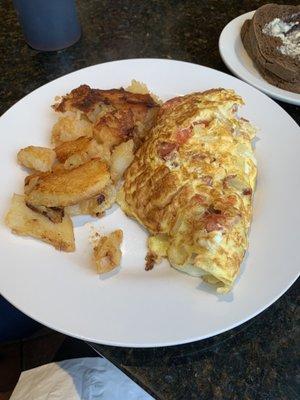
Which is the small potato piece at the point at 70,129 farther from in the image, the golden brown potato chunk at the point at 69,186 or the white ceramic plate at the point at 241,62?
the white ceramic plate at the point at 241,62

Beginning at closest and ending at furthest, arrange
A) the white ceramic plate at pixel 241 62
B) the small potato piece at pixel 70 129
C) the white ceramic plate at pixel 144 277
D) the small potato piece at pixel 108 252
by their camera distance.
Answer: the white ceramic plate at pixel 144 277 < the small potato piece at pixel 108 252 < the small potato piece at pixel 70 129 < the white ceramic plate at pixel 241 62

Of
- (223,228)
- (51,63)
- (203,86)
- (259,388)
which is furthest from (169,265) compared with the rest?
(51,63)

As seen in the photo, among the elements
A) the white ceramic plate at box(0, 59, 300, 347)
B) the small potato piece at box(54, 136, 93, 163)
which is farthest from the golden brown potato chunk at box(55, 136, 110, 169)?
the white ceramic plate at box(0, 59, 300, 347)

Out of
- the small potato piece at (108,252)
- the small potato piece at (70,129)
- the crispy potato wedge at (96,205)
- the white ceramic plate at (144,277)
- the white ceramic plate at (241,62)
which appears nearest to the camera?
the white ceramic plate at (144,277)

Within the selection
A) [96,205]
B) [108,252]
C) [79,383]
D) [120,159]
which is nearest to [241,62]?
[120,159]

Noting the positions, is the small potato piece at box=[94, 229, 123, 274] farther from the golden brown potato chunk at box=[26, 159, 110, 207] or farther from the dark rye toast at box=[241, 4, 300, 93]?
the dark rye toast at box=[241, 4, 300, 93]

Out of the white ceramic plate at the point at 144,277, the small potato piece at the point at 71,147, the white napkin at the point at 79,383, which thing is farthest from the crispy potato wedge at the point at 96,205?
the white napkin at the point at 79,383

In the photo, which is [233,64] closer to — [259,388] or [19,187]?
[19,187]
